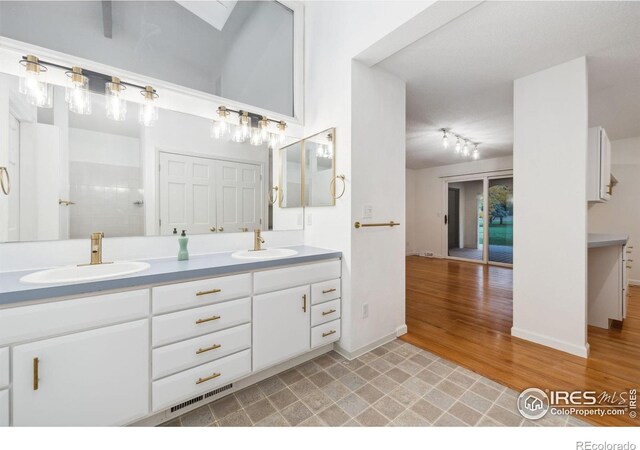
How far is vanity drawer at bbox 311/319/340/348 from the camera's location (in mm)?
1965

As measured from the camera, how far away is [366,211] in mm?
2137

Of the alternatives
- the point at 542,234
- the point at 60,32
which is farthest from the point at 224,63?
the point at 542,234

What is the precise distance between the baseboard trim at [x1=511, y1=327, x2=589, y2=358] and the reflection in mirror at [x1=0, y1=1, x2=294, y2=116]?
293 cm

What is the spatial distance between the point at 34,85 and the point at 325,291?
A: 2146 mm

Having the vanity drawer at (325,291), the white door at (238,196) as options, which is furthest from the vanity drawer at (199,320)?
the white door at (238,196)

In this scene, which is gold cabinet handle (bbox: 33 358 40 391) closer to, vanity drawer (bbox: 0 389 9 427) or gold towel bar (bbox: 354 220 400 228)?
vanity drawer (bbox: 0 389 9 427)

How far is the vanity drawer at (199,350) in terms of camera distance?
4.40 feet

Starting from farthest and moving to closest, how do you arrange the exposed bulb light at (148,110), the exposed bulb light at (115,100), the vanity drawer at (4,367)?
the exposed bulb light at (148,110), the exposed bulb light at (115,100), the vanity drawer at (4,367)

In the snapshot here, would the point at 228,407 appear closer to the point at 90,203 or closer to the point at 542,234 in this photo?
the point at 90,203

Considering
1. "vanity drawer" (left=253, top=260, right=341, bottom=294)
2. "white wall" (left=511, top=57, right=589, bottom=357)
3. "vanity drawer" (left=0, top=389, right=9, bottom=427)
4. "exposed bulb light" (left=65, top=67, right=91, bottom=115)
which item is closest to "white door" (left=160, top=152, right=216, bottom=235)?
"exposed bulb light" (left=65, top=67, right=91, bottom=115)

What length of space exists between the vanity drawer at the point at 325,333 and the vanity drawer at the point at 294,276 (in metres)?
0.36

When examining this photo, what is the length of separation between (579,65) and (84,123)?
356 centimetres

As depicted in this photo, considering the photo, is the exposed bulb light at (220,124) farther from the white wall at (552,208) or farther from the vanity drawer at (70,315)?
the white wall at (552,208)
